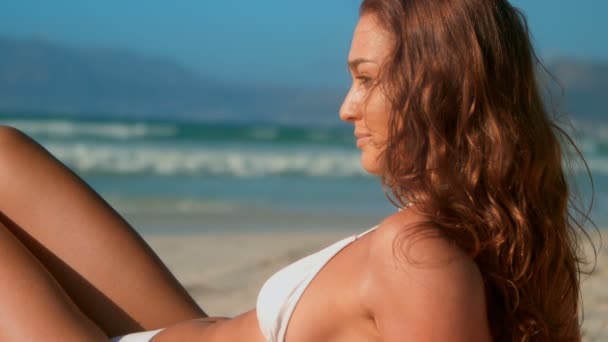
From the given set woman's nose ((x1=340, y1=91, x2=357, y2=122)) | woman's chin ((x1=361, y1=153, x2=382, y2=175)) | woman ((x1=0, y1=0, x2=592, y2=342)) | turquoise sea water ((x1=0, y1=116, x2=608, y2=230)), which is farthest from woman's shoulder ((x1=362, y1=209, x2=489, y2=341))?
turquoise sea water ((x1=0, y1=116, x2=608, y2=230))

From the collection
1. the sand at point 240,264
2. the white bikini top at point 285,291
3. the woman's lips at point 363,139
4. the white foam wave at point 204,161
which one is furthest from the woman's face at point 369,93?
the white foam wave at point 204,161

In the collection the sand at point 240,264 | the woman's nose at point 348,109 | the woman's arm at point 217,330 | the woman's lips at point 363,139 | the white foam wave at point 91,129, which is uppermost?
the woman's nose at point 348,109

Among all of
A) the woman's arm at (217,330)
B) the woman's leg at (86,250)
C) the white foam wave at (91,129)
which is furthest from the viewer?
the white foam wave at (91,129)

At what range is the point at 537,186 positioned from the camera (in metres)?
1.80

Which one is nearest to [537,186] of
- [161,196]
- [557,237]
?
[557,237]

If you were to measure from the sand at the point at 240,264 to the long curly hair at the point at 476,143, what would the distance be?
251cm

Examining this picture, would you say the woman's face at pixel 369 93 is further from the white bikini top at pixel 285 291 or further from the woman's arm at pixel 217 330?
the woman's arm at pixel 217 330

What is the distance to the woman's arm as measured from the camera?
6.66 ft

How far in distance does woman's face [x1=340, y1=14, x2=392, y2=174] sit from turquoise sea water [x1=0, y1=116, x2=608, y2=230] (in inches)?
34.6

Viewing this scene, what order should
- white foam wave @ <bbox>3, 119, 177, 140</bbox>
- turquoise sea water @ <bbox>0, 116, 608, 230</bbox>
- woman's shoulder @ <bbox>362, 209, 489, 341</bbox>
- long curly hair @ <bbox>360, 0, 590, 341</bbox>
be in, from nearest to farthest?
woman's shoulder @ <bbox>362, 209, 489, 341</bbox>, long curly hair @ <bbox>360, 0, 590, 341</bbox>, turquoise sea water @ <bbox>0, 116, 608, 230</bbox>, white foam wave @ <bbox>3, 119, 177, 140</bbox>

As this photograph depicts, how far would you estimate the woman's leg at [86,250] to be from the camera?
2402mm

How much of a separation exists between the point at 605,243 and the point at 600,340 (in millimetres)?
3907

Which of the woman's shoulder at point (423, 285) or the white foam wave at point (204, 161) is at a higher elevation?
the woman's shoulder at point (423, 285)

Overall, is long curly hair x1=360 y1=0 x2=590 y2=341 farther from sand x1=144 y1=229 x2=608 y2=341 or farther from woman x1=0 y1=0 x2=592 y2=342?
sand x1=144 y1=229 x2=608 y2=341
